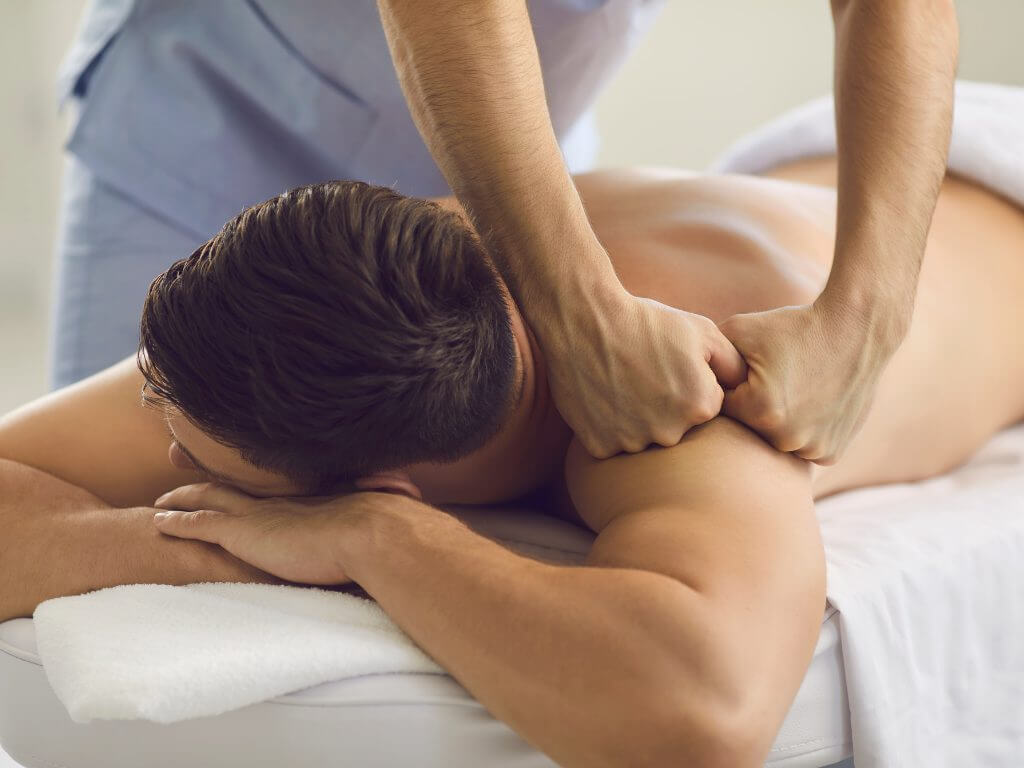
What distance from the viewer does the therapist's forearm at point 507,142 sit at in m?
0.98

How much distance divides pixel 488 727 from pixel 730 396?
37cm

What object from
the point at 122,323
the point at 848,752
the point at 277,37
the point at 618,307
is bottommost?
the point at 848,752

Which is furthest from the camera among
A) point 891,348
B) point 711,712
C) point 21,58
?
point 21,58

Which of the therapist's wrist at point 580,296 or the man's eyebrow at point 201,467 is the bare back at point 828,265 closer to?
the therapist's wrist at point 580,296

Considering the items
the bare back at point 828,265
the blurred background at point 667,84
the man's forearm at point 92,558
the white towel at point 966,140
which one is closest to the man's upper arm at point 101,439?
the man's forearm at point 92,558

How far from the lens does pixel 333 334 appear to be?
0.89 m

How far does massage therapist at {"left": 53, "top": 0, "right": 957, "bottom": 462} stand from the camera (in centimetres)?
98

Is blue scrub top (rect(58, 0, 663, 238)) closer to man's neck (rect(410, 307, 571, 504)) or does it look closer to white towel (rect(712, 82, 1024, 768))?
man's neck (rect(410, 307, 571, 504))

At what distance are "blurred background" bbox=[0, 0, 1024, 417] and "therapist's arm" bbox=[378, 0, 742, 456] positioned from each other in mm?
1784

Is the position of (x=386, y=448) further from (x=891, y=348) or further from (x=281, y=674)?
(x=891, y=348)

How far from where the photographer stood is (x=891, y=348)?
1.07 metres

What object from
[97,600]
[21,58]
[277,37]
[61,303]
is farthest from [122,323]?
[21,58]

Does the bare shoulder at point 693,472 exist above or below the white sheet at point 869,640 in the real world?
above

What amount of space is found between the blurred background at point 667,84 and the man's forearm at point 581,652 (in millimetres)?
2047
